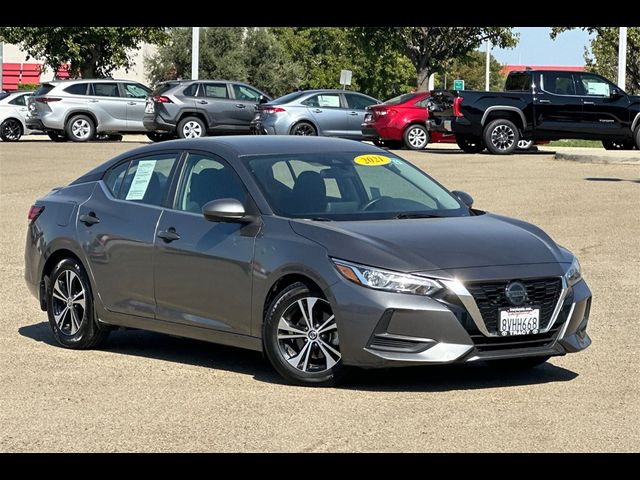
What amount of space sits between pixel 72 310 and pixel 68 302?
8 centimetres

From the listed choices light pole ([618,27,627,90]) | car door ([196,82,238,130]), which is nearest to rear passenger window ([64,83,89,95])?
car door ([196,82,238,130])

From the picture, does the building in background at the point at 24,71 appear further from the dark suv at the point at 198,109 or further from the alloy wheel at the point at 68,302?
the alloy wheel at the point at 68,302

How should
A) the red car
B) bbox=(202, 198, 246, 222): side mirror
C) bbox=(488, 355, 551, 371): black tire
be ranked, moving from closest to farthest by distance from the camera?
bbox=(202, 198, 246, 222): side mirror
bbox=(488, 355, 551, 371): black tire
the red car

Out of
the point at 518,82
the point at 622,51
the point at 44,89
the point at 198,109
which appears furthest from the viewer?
the point at 622,51

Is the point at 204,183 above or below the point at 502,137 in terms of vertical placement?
below

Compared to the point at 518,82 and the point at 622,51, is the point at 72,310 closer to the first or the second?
the point at 518,82

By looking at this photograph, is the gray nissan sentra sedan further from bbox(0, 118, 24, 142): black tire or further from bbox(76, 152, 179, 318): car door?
bbox(0, 118, 24, 142): black tire

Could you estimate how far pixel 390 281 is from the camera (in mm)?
8219

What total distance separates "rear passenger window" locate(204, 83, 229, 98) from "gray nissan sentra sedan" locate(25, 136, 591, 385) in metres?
24.2

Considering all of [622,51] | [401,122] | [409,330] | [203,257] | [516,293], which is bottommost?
[409,330]

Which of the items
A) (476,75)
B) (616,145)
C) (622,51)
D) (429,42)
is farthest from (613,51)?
(476,75)

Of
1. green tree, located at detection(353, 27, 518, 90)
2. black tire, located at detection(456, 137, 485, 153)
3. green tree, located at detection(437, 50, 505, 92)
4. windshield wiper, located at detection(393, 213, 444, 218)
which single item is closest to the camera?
windshield wiper, located at detection(393, 213, 444, 218)

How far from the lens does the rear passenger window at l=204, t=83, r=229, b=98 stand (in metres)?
34.7
